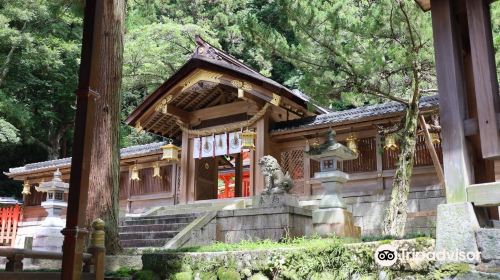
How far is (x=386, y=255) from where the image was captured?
6.06 m

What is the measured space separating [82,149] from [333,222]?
240 inches

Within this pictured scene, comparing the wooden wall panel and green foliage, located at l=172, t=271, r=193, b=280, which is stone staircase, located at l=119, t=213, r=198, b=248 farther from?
green foliage, located at l=172, t=271, r=193, b=280

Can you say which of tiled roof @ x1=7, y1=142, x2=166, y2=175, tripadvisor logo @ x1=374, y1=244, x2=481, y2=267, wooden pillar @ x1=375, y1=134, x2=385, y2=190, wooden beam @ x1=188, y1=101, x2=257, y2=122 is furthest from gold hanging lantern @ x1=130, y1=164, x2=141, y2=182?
tripadvisor logo @ x1=374, y1=244, x2=481, y2=267

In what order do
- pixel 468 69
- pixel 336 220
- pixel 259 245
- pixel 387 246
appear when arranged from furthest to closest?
pixel 336 220
pixel 259 245
pixel 468 69
pixel 387 246

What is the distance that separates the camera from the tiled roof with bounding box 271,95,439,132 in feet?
44.6

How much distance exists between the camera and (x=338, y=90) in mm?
11320

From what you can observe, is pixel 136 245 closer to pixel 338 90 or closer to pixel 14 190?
pixel 338 90

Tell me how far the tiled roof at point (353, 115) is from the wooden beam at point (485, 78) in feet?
24.7

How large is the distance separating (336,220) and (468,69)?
369cm

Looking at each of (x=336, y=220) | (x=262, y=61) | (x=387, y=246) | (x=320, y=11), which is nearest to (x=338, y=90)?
(x=320, y=11)

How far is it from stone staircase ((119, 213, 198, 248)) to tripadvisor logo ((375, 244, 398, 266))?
7446 mm

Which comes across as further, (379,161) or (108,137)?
(379,161)

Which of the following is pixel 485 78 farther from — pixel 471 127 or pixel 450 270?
pixel 450 270

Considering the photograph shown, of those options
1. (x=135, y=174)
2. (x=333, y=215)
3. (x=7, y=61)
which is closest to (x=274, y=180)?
(x=333, y=215)
